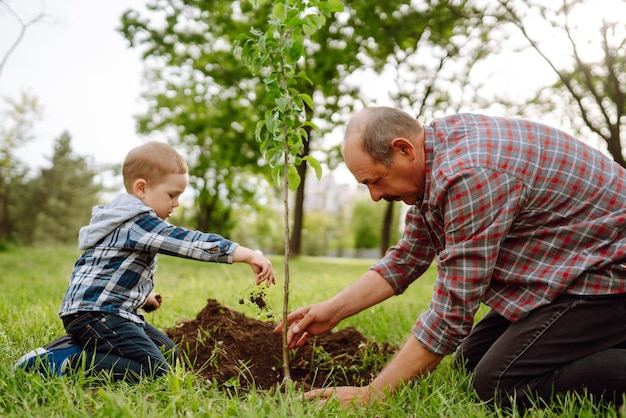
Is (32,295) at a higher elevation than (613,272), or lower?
lower

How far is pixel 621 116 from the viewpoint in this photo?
12391mm

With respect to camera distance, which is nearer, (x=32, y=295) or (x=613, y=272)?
(x=613, y=272)

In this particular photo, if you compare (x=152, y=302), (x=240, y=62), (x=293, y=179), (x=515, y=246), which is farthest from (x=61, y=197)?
(x=515, y=246)

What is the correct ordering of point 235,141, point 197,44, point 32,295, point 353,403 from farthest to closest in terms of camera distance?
point 235,141 < point 197,44 < point 32,295 < point 353,403

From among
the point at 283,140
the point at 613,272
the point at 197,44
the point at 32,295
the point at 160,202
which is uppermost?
the point at 197,44

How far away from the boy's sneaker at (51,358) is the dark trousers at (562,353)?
2.08m

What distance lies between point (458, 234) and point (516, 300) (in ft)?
1.58

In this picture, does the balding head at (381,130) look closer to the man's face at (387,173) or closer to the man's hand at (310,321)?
the man's face at (387,173)

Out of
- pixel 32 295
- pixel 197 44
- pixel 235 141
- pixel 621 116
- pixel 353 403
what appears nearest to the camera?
pixel 353 403

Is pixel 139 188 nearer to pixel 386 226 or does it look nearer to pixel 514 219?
pixel 514 219

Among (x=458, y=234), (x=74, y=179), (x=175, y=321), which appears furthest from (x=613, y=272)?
(x=74, y=179)

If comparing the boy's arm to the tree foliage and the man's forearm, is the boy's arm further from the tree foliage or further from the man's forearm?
the tree foliage

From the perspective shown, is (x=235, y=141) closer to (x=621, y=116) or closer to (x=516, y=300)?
(x=621, y=116)

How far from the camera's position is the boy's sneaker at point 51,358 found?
97.3 inches
